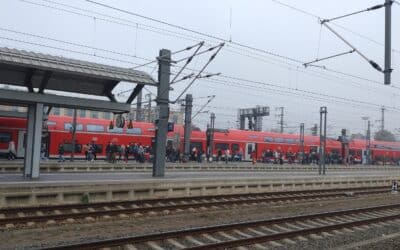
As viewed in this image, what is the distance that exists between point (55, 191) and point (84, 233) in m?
5.30

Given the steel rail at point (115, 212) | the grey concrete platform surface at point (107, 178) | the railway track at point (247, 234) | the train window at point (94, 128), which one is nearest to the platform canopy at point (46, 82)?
the grey concrete platform surface at point (107, 178)

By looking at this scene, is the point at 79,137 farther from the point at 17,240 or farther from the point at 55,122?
the point at 17,240

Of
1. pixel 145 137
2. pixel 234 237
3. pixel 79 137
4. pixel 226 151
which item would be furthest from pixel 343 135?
pixel 234 237

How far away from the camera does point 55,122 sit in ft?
117

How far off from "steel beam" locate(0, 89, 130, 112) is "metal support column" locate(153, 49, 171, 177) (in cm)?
330

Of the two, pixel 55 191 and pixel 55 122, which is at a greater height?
pixel 55 122

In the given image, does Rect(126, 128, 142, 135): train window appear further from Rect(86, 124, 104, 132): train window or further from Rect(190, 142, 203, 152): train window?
A: Rect(190, 142, 203, 152): train window

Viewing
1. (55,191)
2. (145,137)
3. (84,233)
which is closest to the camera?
(84,233)

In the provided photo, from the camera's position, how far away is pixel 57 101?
18.3 meters

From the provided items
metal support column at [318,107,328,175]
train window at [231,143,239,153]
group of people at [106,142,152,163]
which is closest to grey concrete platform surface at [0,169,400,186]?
metal support column at [318,107,328,175]

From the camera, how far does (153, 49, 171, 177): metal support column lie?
23250mm

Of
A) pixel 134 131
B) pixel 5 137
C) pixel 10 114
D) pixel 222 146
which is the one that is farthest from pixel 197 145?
pixel 10 114

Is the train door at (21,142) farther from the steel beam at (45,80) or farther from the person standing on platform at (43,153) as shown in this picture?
the steel beam at (45,80)

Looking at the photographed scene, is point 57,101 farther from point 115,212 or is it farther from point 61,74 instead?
point 115,212
